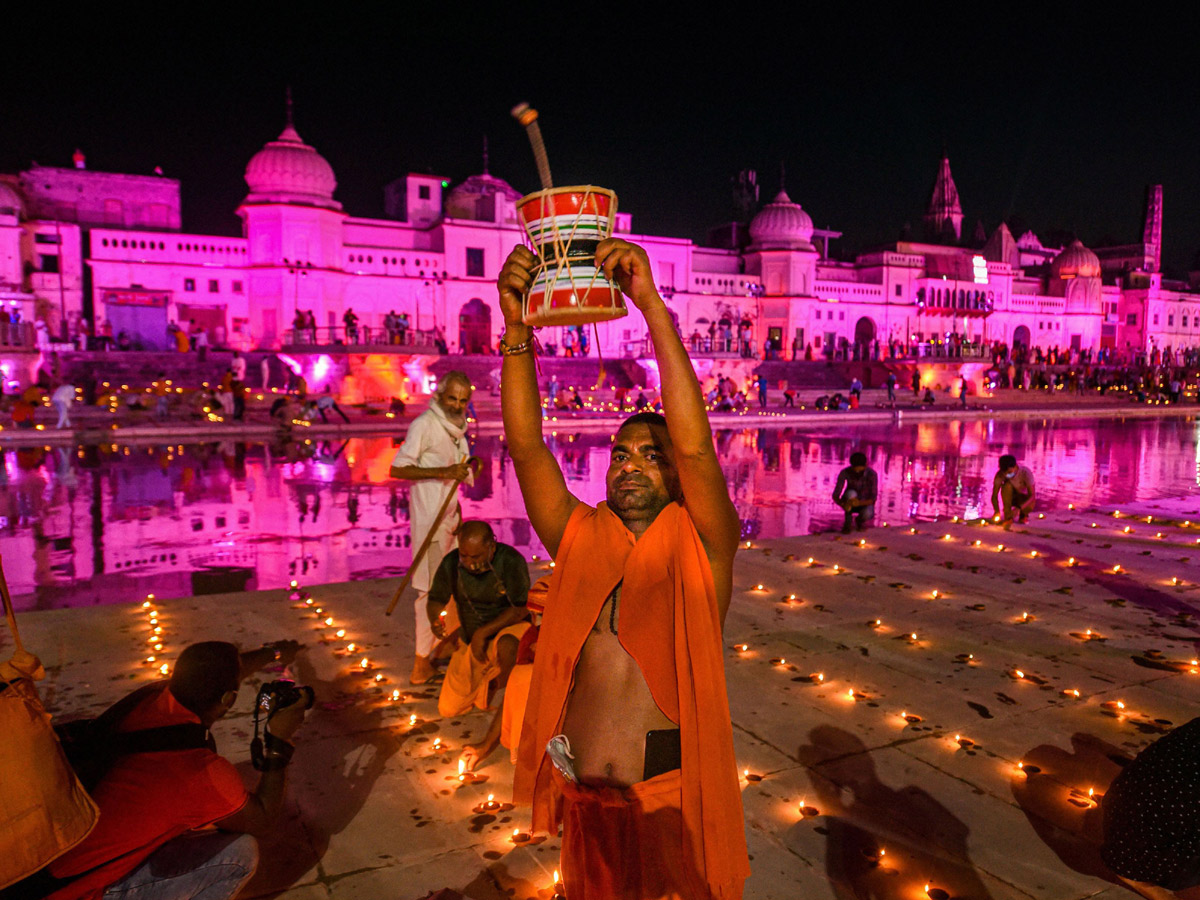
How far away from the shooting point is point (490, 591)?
4.49 meters

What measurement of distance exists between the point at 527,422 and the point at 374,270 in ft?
114

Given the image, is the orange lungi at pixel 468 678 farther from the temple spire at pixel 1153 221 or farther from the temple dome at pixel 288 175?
the temple spire at pixel 1153 221

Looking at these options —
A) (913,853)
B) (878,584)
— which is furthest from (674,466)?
(878,584)

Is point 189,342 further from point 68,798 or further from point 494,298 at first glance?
point 68,798

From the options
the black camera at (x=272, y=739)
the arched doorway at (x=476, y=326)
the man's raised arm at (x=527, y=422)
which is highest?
the arched doorway at (x=476, y=326)

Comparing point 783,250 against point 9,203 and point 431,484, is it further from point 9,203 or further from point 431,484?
point 431,484

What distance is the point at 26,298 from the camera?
29188mm

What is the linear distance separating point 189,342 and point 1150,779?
108 feet

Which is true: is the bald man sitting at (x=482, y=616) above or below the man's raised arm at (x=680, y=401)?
below

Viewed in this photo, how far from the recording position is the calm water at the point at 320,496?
819 cm

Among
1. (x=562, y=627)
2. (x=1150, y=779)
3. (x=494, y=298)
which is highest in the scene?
(x=494, y=298)

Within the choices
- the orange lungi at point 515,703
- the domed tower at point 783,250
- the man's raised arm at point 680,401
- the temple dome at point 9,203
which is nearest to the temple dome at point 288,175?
the temple dome at point 9,203

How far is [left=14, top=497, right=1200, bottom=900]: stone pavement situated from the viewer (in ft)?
10.3

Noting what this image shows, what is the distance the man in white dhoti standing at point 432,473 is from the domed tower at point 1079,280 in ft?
204
